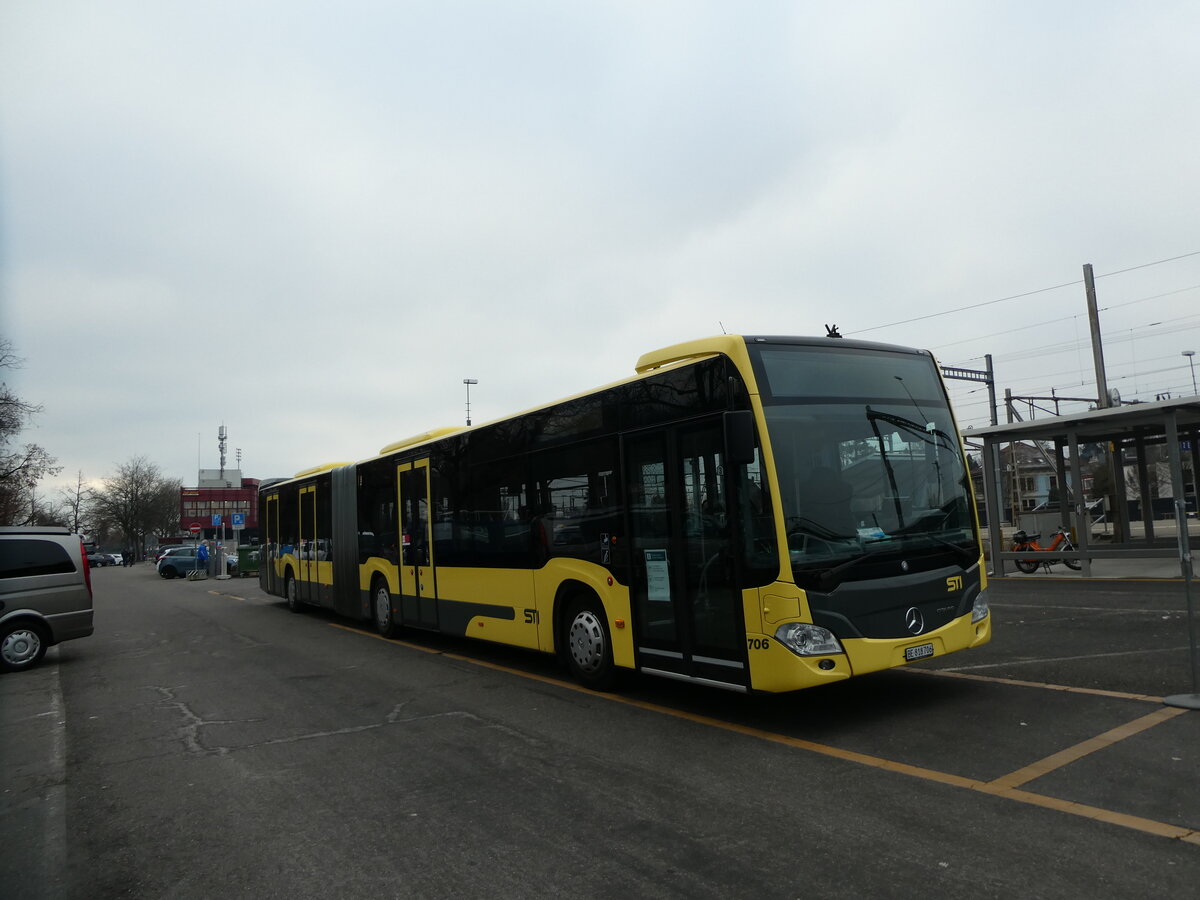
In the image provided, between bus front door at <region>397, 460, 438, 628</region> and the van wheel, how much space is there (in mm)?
4973

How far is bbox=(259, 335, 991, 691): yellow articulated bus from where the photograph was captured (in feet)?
19.4

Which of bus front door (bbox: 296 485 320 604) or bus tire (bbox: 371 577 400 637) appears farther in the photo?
bus front door (bbox: 296 485 320 604)

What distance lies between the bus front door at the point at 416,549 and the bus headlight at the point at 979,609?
7.03m

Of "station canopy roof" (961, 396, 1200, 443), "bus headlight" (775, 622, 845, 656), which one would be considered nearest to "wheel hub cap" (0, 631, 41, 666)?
"bus headlight" (775, 622, 845, 656)

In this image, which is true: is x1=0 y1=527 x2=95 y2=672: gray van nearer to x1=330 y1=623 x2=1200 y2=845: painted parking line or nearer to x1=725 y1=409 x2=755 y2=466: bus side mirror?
x1=330 y1=623 x2=1200 y2=845: painted parking line

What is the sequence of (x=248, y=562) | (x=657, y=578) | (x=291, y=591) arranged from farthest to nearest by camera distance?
(x=248, y=562), (x=291, y=591), (x=657, y=578)

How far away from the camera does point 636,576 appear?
7.19 metres

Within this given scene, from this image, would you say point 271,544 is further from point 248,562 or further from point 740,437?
point 248,562

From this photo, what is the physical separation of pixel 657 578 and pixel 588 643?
54.6 inches

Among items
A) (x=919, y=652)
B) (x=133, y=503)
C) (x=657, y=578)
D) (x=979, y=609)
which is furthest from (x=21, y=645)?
(x=133, y=503)

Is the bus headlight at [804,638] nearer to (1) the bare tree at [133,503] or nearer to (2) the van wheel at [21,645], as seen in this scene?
(2) the van wheel at [21,645]

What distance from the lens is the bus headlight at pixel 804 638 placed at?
5777mm

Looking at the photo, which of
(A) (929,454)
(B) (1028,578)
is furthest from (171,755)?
(B) (1028,578)

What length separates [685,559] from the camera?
6645 mm
